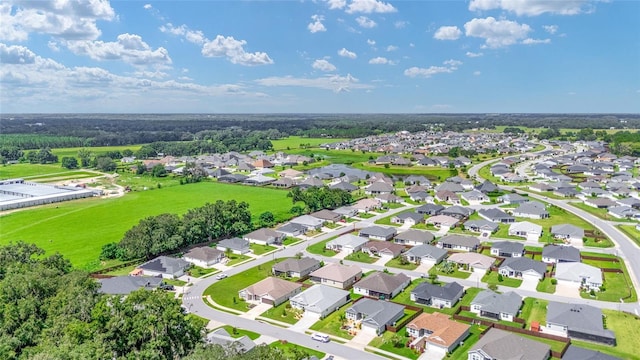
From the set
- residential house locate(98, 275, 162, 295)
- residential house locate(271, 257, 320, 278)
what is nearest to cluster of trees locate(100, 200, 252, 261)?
residential house locate(98, 275, 162, 295)

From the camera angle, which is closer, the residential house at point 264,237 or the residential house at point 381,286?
the residential house at point 381,286

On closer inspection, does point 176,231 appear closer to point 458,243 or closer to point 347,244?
point 347,244

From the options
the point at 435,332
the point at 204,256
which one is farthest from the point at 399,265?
the point at 204,256

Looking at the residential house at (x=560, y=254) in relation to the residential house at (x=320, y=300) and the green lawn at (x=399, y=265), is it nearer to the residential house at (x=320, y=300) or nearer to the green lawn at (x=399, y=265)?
the green lawn at (x=399, y=265)

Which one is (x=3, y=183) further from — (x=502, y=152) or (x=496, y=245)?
(x=502, y=152)

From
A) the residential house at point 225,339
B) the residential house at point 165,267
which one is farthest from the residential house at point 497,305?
the residential house at point 165,267

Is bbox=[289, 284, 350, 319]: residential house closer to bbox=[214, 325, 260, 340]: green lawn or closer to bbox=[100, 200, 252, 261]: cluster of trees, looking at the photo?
bbox=[214, 325, 260, 340]: green lawn

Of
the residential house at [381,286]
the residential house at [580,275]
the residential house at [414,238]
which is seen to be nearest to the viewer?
the residential house at [381,286]
